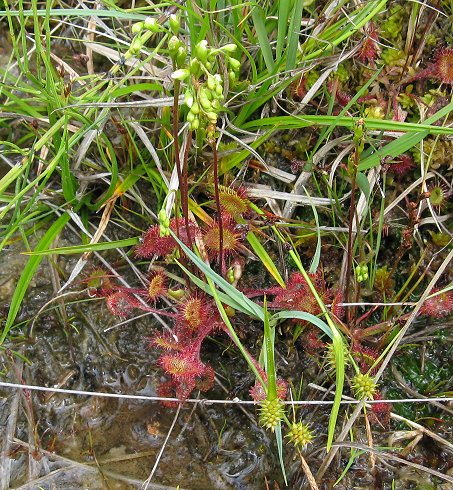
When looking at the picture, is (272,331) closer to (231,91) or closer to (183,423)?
(183,423)

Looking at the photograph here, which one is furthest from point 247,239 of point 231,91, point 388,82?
point 388,82

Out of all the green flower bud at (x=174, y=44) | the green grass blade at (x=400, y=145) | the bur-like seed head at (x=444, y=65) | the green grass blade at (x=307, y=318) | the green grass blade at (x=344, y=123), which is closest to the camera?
the green flower bud at (x=174, y=44)

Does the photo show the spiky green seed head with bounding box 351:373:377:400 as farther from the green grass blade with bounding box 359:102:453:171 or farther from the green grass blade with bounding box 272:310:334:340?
the green grass blade with bounding box 359:102:453:171

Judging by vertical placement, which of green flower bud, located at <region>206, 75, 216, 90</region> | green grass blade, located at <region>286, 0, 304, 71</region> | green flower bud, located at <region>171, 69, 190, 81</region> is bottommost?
green grass blade, located at <region>286, 0, 304, 71</region>

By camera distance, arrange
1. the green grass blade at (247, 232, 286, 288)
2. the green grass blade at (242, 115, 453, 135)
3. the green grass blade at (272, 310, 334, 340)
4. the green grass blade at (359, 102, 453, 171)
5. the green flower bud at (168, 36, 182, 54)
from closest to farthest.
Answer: the green flower bud at (168, 36, 182, 54), the green grass blade at (272, 310, 334, 340), the green grass blade at (242, 115, 453, 135), the green grass blade at (359, 102, 453, 171), the green grass blade at (247, 232, 286, 288)

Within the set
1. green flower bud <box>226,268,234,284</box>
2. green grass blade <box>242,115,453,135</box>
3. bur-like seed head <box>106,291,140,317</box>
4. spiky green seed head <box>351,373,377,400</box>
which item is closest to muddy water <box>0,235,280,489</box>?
bur-like seed head <box>106,291,140,317</box>

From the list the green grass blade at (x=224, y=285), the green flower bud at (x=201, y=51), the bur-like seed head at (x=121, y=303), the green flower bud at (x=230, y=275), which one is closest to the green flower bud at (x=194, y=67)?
the green flower bud at (x=201, y=51)

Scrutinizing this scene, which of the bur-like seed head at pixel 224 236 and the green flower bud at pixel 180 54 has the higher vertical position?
the green flower bud at pixel 180 54

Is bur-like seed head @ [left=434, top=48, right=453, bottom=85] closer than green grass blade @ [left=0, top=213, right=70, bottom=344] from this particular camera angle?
No

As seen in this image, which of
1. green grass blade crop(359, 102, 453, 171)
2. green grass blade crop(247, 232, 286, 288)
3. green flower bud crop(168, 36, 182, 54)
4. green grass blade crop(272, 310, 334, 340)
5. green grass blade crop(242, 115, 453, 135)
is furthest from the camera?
green grass blade crop(247, 232, 286, 288)

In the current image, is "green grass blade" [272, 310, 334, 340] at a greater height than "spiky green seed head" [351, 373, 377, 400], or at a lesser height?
greater

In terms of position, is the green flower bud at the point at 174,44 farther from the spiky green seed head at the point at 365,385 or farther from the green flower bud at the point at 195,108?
the spiky green seed head at the point at 365,385

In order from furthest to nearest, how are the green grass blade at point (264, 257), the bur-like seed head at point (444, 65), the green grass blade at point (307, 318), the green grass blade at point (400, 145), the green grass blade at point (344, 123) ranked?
the bur-like seed head at point (444, 65) < the green grass blade at point (264, 257) < the green grass blade at point (400, 145) < the green grass blade at point (344, 123) < the green grass blade at point (307, 318)
